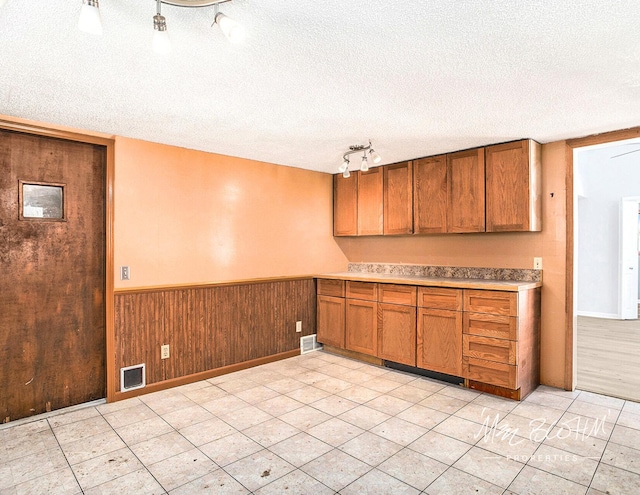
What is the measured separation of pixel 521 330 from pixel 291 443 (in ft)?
6.68

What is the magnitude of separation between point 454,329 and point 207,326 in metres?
2.33

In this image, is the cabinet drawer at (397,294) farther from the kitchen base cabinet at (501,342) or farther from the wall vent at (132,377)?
the wall vent at (132,377)

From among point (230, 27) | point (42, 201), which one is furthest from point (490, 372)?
point (42, 201)

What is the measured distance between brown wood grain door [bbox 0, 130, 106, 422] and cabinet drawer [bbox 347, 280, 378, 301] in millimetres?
2420

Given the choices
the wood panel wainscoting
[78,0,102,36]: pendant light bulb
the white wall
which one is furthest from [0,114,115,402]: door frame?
the white wall

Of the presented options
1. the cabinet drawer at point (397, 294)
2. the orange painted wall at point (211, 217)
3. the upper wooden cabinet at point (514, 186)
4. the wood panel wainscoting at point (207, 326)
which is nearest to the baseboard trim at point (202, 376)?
the wood panel wainscoting at point (207, 326)

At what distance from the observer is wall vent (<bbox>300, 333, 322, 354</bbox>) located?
15.1 ft

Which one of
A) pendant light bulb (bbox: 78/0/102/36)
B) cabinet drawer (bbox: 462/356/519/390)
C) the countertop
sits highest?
pendant light bulb (bbox: 78/0/102/36)

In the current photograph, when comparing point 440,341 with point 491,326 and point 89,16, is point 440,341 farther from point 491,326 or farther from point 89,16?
point 89,16

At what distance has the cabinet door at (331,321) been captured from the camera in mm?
4434

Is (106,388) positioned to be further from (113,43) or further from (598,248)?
(598,248)

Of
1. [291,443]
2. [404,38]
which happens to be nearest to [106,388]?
[291,443]

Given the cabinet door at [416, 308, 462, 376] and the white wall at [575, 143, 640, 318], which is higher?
the white wall at [575, 143, 640, 318]

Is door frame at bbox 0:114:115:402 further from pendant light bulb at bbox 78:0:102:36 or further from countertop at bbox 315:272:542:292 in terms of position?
countertop at bbox 315:272:542:292
